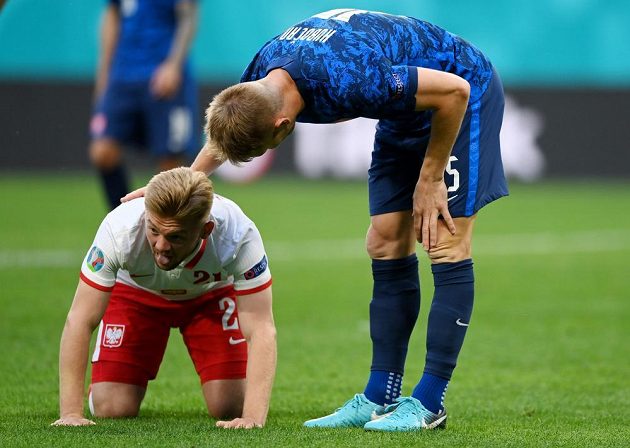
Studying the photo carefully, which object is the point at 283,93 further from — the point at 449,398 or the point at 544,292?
the point at 544,292

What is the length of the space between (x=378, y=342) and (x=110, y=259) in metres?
1.09

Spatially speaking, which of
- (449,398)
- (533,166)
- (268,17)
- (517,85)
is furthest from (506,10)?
(449,398)

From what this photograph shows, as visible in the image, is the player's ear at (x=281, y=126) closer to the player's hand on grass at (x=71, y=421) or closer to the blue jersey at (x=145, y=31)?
the player's hand on grass at (x=71, y=421)

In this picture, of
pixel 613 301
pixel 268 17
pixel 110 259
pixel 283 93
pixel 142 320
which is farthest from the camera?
pixel 268 17

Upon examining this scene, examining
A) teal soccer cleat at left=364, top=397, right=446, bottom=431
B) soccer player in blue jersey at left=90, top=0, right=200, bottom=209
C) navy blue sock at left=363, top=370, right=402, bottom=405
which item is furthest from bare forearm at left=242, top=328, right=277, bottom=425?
soccer player in blue jersey at left=90, top=0, right=200, bottom=209

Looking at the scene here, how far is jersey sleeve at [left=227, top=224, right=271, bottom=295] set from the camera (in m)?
4.25

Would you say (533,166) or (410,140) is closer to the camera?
(410,140)

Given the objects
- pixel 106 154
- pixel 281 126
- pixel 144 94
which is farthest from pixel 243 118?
pixel 144 94

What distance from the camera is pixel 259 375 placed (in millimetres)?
4180

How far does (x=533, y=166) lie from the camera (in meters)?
19.1

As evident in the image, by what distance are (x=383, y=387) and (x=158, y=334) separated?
1.00 m

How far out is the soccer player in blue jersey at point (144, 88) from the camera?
345 inches

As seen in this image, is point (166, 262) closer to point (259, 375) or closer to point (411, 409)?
point (259, 375)

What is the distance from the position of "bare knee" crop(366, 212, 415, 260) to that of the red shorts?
0.71 metres
